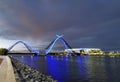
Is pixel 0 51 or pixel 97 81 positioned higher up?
pixel 0 51

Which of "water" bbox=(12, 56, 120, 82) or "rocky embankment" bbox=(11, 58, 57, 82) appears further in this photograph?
"water" bbox=(12, 56, 120, 82)

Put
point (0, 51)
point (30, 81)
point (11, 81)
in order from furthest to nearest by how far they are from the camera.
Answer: point (0, 51), point (30, 81), point (11, 81)

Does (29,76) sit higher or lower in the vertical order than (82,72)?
higher

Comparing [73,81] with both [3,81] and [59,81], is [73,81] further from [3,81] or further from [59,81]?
[3,81]

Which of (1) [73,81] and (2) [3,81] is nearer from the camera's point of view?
(2) [3,81]

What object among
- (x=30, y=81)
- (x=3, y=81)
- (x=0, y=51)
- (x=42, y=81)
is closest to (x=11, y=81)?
(x=3, y=81)

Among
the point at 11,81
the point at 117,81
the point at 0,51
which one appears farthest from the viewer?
the point at 0,51

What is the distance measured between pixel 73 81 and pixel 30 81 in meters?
15.6

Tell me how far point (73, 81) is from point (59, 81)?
198 cm

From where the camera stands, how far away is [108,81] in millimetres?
36094

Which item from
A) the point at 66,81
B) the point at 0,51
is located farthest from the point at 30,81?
the point at 0,51

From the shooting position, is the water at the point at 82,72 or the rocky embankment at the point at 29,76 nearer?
the rocky embankment at the point at 29,76

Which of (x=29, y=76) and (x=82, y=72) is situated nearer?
(x=29, y=76)

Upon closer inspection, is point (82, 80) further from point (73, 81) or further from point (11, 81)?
point (11, 81)
